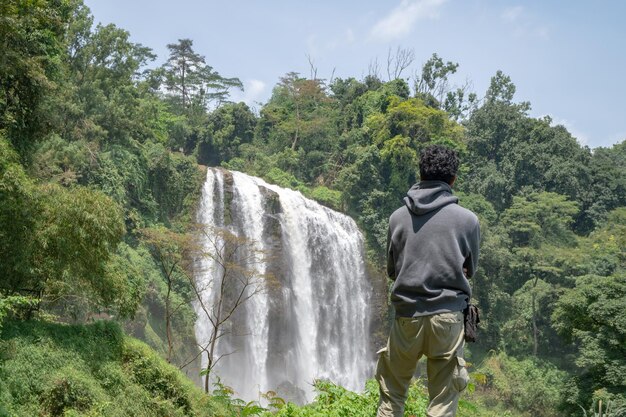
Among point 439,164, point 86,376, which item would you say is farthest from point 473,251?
point 86,376

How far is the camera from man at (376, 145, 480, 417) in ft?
10.2

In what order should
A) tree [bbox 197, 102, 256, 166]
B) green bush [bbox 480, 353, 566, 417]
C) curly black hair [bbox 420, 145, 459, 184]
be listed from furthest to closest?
tree [bbox 197, 102, 256, 166] < green bush [bbox 480, 353, 566, 417] < curly black hair [bbox 420, 145, 459, 184]

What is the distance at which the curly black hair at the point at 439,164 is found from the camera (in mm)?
3338

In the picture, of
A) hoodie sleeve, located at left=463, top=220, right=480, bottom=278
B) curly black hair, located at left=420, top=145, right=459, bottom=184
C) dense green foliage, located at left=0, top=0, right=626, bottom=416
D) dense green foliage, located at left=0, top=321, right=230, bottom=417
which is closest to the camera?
hoodie sleeve, located at left=463, top=220, right=480, bottom=278

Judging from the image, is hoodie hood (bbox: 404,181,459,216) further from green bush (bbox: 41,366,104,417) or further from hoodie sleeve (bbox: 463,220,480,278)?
green bush (bbox: 41,366,104,417)

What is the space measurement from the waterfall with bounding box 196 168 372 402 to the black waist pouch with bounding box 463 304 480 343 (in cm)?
2001

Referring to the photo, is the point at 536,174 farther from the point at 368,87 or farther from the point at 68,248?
the point at 68,248

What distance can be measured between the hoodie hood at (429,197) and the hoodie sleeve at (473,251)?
0.60 feet

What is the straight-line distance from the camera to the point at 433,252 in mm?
3145

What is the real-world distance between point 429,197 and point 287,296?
75.0ft

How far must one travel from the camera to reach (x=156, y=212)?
25.5 m

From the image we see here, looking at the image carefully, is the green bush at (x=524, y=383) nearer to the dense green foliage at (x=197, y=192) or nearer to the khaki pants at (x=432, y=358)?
the dense green foliage at (x=197, y=192)

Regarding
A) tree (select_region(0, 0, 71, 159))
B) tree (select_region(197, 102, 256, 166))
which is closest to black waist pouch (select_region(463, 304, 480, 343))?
tree (select_region(0, 0, 71, 159))

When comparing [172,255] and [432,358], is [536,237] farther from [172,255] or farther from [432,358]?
[432,358]
